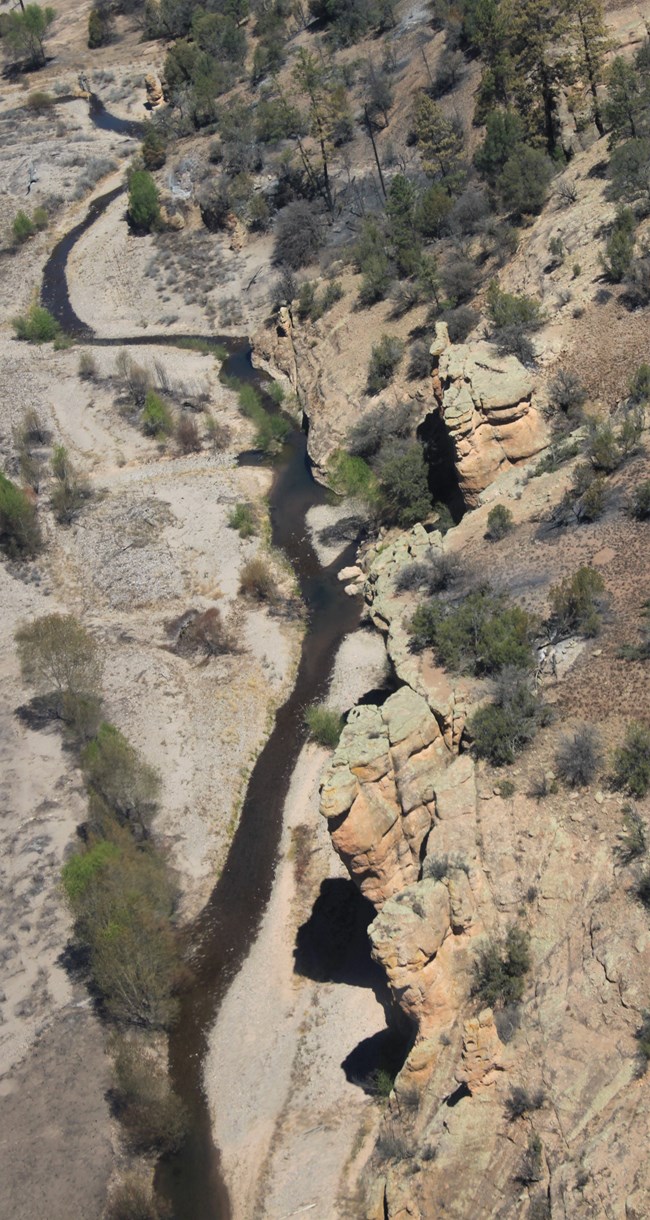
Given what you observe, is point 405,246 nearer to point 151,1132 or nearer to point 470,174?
point 470,174

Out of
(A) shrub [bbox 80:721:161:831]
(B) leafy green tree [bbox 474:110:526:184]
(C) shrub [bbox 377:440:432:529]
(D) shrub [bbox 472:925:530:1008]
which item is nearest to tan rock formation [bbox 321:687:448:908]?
(D) shrub [bbox 472:925:530:1008]

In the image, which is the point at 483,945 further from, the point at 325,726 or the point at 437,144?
the point at 437,144

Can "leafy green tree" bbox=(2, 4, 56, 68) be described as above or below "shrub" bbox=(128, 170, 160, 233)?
above

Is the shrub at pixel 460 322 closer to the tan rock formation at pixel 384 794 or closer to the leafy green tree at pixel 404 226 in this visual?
the leafy green tree at pixel 404 226

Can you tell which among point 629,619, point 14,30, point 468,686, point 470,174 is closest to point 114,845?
point 468,686

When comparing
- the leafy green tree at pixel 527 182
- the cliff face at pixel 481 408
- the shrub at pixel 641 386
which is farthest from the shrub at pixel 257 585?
the leafy green tree at pixel 527 182

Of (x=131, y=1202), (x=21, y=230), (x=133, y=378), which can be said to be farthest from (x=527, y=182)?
(x=131, y=1202)

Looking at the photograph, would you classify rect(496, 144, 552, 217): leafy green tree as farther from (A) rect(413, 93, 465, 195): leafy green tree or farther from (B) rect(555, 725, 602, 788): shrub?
(B) rect(555, 725, 602, 788): shrub

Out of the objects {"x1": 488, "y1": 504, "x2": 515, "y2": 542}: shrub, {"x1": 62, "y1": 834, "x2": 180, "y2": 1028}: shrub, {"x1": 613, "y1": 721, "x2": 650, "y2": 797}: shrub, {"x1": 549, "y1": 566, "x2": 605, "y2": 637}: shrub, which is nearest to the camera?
{"x1": 613, "y1": 721, "x2": 650, "y2": 797}: shrub
